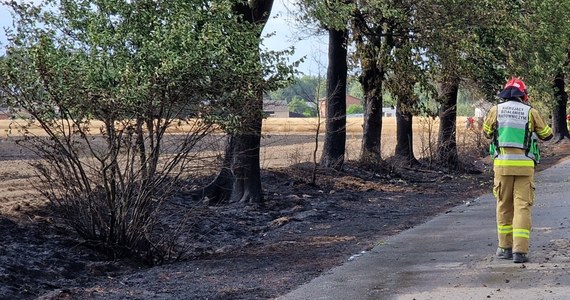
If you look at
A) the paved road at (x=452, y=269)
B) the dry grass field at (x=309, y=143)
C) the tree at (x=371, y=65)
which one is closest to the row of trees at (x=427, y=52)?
the tree at (x=371, y=65)

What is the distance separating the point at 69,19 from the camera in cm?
1084

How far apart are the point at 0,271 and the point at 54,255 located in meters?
1.35

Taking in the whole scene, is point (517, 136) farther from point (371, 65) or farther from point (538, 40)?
point (538, 40)

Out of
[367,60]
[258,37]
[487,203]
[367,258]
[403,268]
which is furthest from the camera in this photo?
[367,60]

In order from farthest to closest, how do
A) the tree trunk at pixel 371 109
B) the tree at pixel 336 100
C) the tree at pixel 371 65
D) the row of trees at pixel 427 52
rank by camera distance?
the tree trunk at pixel 371 109 < the tree at pixel 336 100 < the tree at pixel 371 65 < the row of trees at pixel 427 52

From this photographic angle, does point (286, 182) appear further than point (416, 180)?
No

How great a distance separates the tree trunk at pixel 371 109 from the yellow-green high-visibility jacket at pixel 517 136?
546 inches

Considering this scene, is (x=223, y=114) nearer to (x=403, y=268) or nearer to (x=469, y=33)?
(x=403, y=268)

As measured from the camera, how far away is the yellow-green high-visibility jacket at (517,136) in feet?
31.7

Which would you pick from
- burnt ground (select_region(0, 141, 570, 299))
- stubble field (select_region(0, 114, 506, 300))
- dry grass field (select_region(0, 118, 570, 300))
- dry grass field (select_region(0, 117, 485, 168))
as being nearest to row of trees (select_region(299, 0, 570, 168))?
dry grass field (select_region(0, 117, 485, 168))

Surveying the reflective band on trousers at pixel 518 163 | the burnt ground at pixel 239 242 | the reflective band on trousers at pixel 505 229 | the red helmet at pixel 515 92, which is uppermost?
the red helmet at pixel 515 92

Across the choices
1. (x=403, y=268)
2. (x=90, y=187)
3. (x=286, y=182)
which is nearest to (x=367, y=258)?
(x=403, y=268)

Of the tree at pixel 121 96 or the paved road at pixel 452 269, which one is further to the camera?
the tree at pixel 121 96

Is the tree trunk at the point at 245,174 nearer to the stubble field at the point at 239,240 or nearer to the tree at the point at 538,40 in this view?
the stubble field at the point at 239,240
